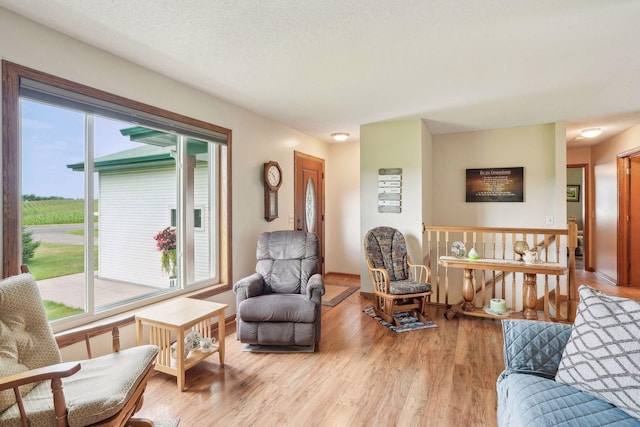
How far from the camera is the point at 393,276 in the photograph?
12.8 ft

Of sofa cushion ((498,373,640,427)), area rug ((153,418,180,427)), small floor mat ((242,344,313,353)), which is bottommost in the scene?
area rug ((153,418,180,427))

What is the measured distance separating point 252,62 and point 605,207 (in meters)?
6.02

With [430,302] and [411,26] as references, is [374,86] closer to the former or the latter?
[411,26]

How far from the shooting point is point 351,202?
568cm

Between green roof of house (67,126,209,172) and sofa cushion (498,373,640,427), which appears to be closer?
sofa cushion (498,373,640,427)

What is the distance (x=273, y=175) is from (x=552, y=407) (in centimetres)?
352

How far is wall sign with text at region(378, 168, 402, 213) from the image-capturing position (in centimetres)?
425

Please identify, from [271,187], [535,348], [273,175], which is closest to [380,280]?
[271,187]

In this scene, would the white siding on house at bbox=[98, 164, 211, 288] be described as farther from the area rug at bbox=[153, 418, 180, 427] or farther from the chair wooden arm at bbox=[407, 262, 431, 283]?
the chair wooden arm at bbox=[407, 262, 431, 283]

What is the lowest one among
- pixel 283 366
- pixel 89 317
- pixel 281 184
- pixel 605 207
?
pixel 283 366

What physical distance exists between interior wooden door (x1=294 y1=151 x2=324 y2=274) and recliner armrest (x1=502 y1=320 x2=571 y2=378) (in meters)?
3.24

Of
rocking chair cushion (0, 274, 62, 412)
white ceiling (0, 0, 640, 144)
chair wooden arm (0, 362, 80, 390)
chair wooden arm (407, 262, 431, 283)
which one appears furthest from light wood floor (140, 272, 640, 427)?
white ceiling (0, 0, 640, 144)

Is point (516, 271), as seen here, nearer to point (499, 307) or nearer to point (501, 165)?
point (499, 307)

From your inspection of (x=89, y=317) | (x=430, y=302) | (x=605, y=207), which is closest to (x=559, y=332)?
(x=430, y=302)
